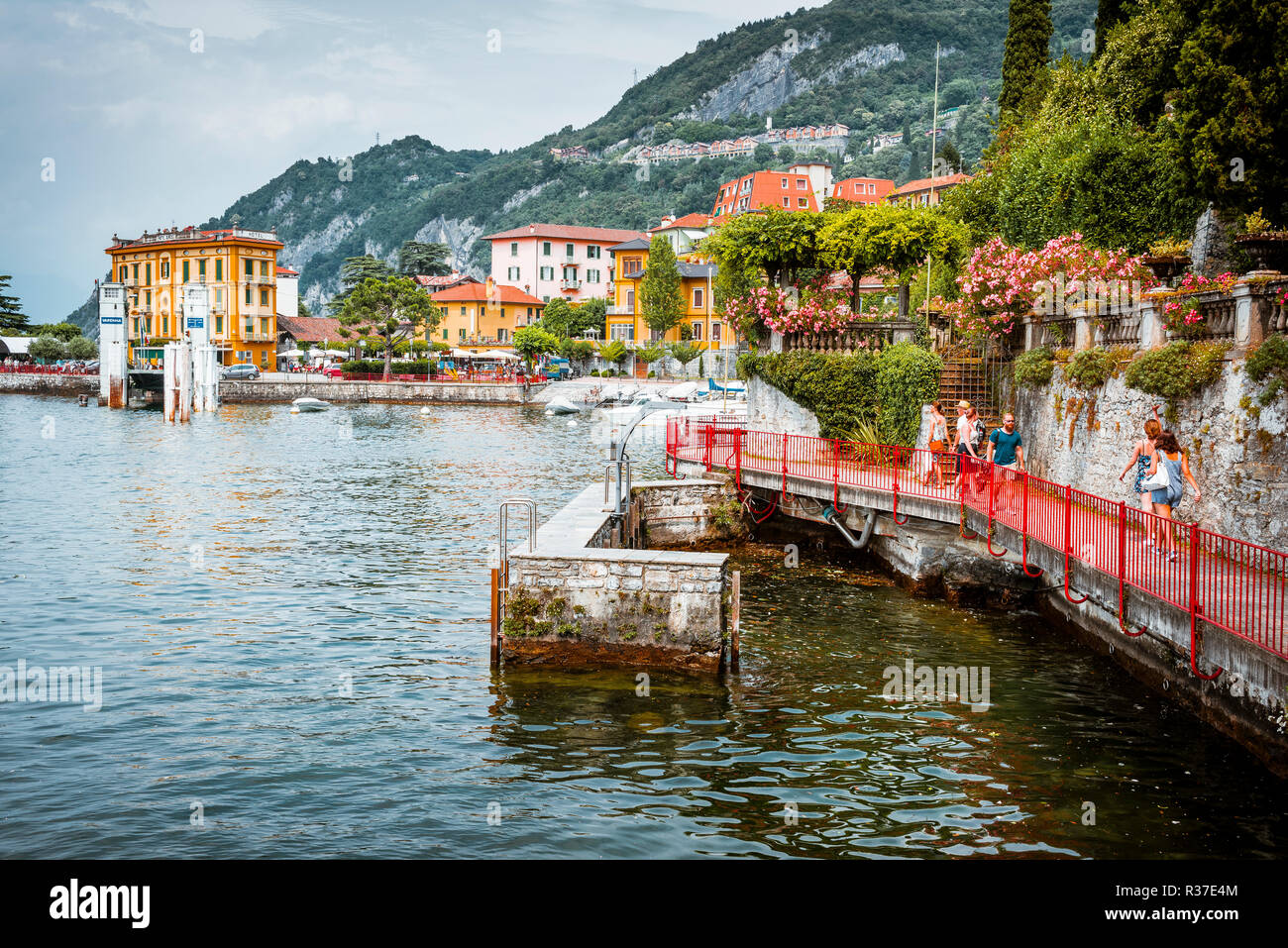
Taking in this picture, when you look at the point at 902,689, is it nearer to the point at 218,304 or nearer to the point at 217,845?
the point at 217,845

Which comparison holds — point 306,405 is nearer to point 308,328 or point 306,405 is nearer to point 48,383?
point 48,383

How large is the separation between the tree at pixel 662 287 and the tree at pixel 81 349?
58.4m

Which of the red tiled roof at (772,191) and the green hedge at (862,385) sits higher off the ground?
the red tiled roof at (772,191)

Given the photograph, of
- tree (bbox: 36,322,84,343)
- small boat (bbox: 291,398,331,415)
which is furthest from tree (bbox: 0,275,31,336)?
small boat (bbox: 291,398,331,415)

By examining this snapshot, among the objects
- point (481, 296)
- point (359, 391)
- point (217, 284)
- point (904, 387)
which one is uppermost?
point (481, 296)

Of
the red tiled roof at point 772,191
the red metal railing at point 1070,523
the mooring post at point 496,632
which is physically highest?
the red tiled roof at point 772,191

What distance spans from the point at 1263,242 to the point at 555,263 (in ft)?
394

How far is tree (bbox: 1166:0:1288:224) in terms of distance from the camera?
57.6 ft

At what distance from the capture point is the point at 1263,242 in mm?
16531

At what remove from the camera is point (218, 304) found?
10169 centimetres

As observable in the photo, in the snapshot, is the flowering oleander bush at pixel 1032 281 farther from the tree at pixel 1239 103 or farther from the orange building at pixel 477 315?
the orange building at pixel 477 315

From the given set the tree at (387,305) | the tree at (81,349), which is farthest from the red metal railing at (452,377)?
the tree at (81,349)

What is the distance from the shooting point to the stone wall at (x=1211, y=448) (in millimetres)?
13391

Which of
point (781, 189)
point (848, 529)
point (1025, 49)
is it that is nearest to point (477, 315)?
point (781, 189)
